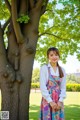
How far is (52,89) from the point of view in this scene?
4.98m

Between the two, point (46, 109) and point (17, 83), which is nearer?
point (46, 109)

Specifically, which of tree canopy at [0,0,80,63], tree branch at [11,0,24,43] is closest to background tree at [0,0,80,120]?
tree branch at [11,0,24,43]

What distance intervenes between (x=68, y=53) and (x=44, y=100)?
8.09 m

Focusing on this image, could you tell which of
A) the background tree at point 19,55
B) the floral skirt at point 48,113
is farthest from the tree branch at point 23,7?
the floral skirt at point 48,113

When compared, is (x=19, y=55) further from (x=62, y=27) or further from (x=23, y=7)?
(x=62, y=27)

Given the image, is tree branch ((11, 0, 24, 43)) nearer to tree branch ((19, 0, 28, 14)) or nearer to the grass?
tree branch ((19, 0, 28, 14))

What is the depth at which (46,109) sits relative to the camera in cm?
493

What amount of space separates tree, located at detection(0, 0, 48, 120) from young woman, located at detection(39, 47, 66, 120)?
9.06 feet

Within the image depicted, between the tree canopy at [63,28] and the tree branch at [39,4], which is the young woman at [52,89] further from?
the tree canopy at [63,28]

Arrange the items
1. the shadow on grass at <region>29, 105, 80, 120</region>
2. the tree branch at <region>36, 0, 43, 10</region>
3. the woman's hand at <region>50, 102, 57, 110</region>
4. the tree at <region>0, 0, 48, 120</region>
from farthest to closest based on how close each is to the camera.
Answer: the shadow on grass at <region>29, 105, 80, 120</region>, the tree branch at <region>36, 0, 43, 10</region>, the tree at <region>0, 0, 48, 120</region>, the woman's hand at <region>50, 102, 57, 110</region>

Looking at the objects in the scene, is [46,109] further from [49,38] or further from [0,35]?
[49,38]

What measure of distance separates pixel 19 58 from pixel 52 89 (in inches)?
130

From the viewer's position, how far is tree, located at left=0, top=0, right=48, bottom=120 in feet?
25.7

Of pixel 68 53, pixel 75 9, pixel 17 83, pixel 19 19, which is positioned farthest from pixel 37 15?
pixel 68 53
